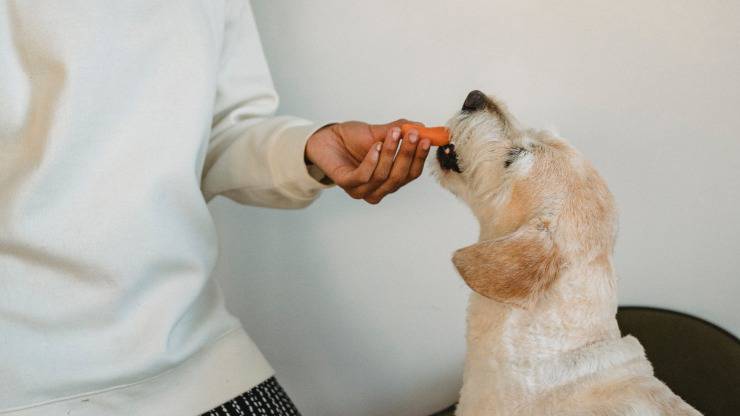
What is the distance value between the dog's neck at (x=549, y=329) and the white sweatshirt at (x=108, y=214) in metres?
0.51

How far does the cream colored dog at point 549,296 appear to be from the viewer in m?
1.02

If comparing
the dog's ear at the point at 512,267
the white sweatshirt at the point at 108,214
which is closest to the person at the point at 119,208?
the white sweatshirt at the point at 108,214

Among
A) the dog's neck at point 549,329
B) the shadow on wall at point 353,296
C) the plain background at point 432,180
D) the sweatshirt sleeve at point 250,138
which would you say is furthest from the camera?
the shadow on wall at point 353,296

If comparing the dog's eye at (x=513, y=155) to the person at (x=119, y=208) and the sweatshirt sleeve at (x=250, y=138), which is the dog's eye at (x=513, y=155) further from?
the sweatshirt sleeve at (x=250, y=138)

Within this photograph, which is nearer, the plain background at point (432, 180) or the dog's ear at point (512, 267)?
the dog's ear at point (512, 267)

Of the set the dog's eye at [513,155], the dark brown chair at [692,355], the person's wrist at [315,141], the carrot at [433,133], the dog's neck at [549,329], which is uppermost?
the dog's eye at [513,155]

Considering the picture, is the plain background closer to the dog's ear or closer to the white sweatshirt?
the white sweatshirt

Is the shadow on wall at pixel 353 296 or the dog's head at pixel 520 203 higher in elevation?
the dog's head at pixel 520 203

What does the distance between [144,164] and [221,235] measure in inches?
33.6

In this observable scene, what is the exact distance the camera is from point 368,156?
1171 millimetres

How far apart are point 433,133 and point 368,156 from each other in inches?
6.4

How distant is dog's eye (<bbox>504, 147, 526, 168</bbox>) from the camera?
1.17m

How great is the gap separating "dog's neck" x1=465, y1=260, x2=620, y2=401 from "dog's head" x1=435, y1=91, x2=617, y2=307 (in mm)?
40

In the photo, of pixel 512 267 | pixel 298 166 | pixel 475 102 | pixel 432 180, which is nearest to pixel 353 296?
pixel 432 180
